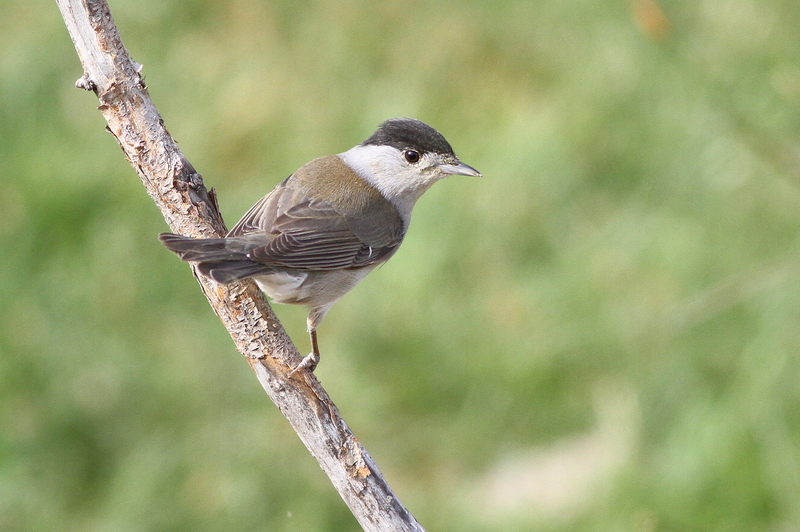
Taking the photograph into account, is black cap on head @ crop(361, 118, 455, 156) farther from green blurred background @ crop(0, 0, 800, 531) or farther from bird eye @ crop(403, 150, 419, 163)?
green blurred background @ crop(0, 0, 800, 531)

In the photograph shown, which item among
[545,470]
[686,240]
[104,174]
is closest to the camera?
[545,470]

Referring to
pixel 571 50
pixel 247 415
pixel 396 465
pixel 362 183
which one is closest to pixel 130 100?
pixel 362 183

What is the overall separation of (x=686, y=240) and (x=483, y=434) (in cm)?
179

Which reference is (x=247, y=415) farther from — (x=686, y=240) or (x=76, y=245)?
(x=686, y=240)

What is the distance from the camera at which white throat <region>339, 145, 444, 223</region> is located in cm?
407

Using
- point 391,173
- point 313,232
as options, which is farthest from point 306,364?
point 391,173

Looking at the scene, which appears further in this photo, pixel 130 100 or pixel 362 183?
pixel 362 183

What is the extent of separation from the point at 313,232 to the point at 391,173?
63 cm

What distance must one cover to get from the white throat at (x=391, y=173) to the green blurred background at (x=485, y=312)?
1272mm

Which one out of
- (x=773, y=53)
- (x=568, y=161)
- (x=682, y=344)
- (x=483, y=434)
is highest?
(x=568, y=161)

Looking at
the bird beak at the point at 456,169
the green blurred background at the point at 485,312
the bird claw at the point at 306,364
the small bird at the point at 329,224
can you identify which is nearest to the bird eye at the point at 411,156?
the small bird at the point at 329,224

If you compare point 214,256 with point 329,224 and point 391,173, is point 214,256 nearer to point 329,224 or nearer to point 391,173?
point 329,224

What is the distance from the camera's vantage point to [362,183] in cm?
403

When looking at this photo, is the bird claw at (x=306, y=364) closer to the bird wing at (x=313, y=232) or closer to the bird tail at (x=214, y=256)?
the bird tail at (x=214, y=256)
